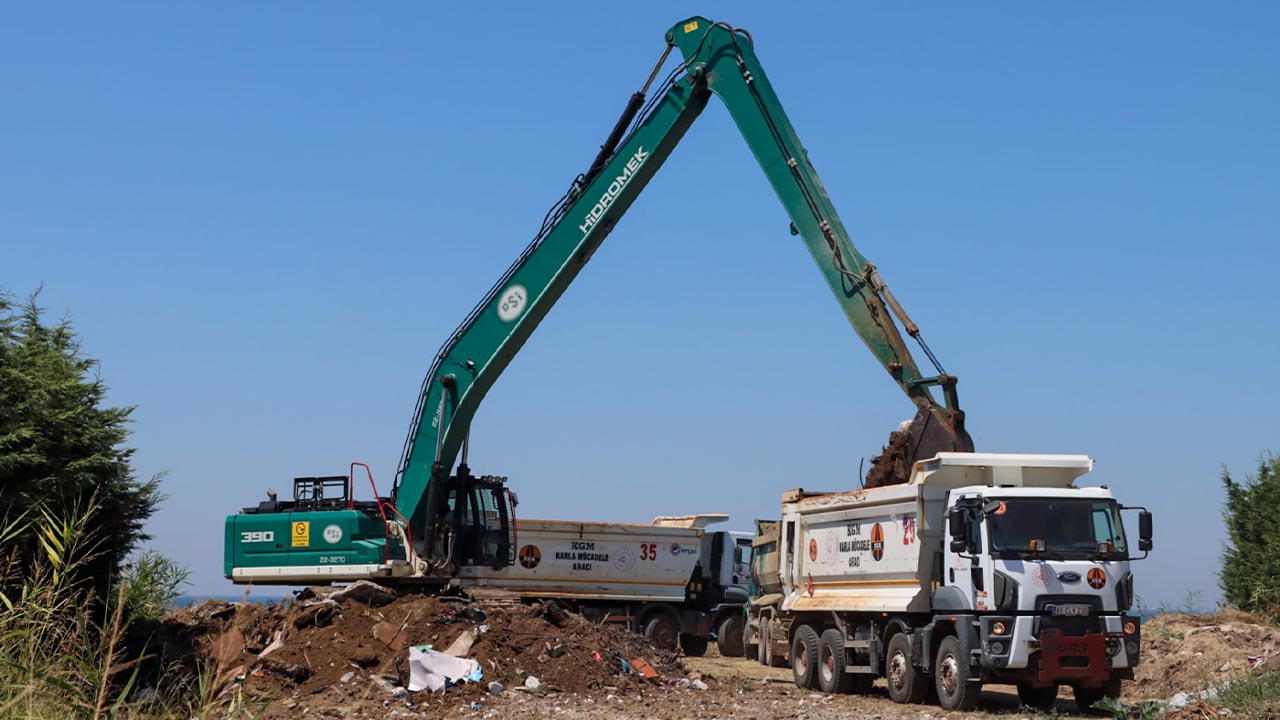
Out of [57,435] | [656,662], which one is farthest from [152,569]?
[656,662]

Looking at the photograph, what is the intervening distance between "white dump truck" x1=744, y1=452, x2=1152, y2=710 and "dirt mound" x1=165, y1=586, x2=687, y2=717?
2.99 m

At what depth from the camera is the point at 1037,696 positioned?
683 inches

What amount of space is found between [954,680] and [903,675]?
1.20 metres

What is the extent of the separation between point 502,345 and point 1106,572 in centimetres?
944

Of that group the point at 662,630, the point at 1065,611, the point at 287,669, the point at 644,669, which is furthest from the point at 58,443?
the point at 662,630

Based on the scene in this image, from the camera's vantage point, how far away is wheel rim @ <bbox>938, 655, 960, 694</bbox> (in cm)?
1650

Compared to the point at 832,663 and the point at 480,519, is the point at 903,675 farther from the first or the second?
the point at 480,519

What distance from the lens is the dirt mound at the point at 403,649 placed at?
53.5 feet

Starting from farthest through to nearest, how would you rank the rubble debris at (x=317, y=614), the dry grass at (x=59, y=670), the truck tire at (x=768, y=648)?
1. the truck tire at (x=768, y=648)
2. the rubble debris at (x=317, y=614)
3. the dry grass at (x=59, y=670)

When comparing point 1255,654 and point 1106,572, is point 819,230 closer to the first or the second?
point 1106,572

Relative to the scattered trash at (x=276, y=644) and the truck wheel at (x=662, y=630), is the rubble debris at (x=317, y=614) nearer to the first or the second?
the scattered trash at (x=276, y=644)

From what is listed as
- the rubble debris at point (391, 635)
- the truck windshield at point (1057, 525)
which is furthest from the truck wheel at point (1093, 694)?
the rubble debris at point (391, 635)

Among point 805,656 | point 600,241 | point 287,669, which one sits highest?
point 600,241

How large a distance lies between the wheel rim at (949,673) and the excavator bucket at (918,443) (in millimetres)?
2646
